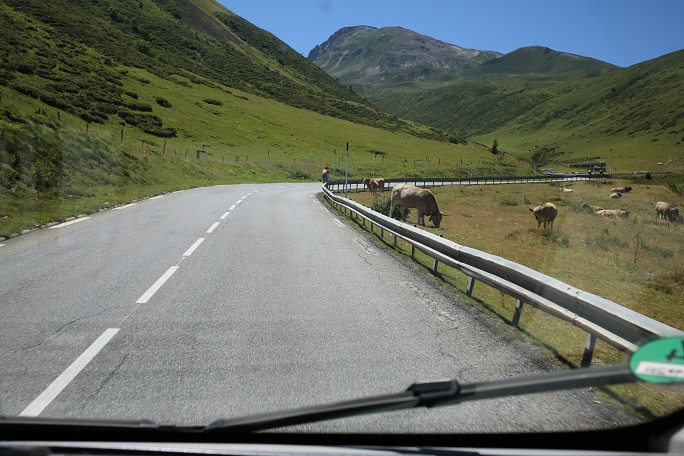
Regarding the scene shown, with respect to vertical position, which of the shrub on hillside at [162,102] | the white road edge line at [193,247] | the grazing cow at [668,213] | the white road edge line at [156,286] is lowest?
the white road edge line at [193,247]

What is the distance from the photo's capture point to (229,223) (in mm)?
15594

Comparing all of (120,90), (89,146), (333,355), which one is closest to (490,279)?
(333,355)

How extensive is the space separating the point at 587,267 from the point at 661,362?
10.3 meters

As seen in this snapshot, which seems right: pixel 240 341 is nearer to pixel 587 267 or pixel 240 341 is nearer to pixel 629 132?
pixel 587 267

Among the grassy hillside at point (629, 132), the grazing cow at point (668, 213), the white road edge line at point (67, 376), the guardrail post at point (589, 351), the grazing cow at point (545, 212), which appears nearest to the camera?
the white road edge line at point (67, 376)

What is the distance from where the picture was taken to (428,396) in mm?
2404

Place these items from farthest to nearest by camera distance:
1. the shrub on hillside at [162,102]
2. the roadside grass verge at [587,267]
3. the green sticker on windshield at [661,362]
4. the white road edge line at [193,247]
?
the shrub on hillside at [162,102] < the white road edge line at [193,247] < the roadside grass verge at [587,267] < the green sticker on windshield at [661,362]

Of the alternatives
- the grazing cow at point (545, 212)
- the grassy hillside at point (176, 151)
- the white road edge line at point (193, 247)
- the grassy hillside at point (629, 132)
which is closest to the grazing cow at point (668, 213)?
the grazing cow at point (545, 212)

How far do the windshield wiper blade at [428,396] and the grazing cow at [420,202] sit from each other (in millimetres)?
15621

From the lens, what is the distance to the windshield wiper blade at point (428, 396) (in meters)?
2.37

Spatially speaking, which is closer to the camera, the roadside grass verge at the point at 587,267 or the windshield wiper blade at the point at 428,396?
the windshield wiper blade at the point at 428,396

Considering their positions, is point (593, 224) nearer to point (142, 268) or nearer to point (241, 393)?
point (142, 268)

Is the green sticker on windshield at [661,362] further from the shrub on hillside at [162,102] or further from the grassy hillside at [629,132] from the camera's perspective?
the grassy hillside at [629,132]

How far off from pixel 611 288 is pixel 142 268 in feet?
27.7
